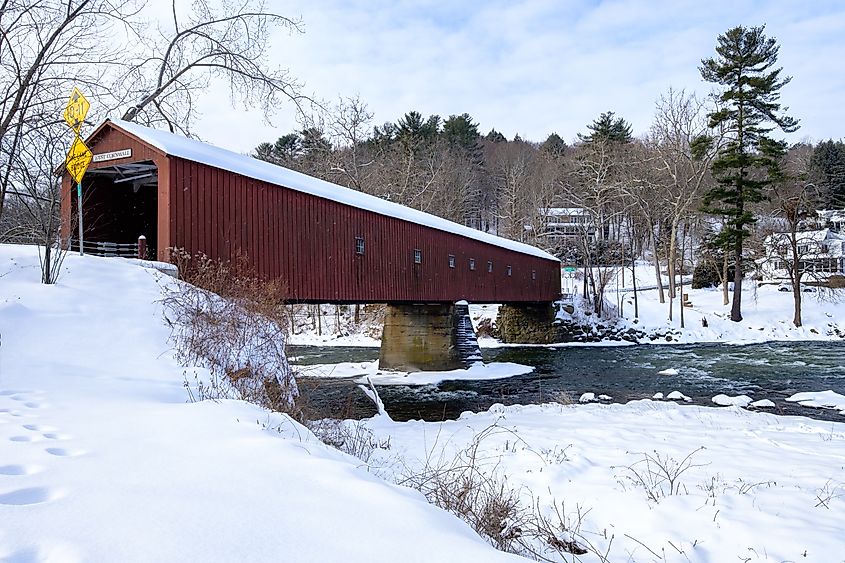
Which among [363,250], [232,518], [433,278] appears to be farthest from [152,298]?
[433,278]

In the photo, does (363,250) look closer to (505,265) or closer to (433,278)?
(433,278)

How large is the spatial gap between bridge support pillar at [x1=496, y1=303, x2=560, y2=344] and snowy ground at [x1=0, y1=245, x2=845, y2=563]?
18.0m

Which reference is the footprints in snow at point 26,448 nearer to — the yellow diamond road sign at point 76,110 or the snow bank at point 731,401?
the yellow diamond road sign at point 76,110

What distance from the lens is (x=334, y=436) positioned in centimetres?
530

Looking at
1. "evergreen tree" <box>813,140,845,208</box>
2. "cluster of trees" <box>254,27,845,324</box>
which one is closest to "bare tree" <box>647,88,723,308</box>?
"cluster of trees" <box>254,27,845,324</box>

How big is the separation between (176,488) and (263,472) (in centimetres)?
39

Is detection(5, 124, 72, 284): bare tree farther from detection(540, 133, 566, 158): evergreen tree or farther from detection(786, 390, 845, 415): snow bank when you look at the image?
Answer: detection(540, 133, 566, 158): evergreen tree

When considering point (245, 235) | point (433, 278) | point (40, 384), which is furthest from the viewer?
point (433, 278)

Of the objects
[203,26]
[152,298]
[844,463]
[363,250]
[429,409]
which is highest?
[203,26]

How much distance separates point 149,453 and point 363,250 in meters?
10.9

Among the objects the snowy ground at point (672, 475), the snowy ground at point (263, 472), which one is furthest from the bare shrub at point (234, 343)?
the snowy ground at point (672, 475)

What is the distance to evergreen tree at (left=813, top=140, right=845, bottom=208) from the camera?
122 feet

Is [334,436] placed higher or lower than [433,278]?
lower

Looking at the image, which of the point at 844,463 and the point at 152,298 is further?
the point at 152,298
